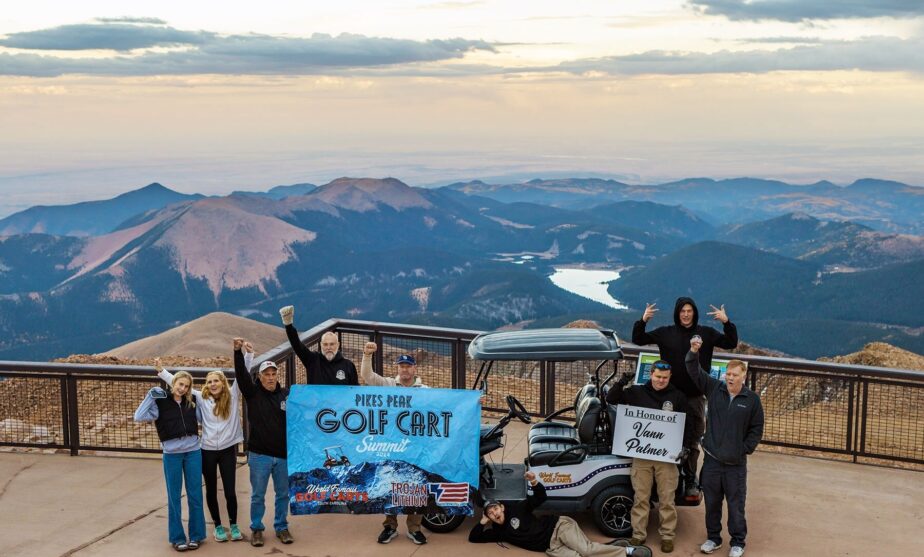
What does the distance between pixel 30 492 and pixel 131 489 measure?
3.62 feet

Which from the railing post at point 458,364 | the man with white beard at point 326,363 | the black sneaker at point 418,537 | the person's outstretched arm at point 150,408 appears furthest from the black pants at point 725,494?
the person's outstretched arm at point 150,408

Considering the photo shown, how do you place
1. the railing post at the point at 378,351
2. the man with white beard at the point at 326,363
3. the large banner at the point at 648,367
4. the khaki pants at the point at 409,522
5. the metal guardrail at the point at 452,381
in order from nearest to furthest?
the khaki pants at the point at 409,522
the man with white beard at the point at 326,363
the large banner at the point at 648,367
the metal guardrail at the point at 452,381
the railing post at the point at 378,351

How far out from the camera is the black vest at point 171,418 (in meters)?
9.06

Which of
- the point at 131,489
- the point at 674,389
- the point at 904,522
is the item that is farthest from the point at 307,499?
the point at 904,522

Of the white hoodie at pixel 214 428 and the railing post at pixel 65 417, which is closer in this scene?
the white hoodie at pixel 214 428

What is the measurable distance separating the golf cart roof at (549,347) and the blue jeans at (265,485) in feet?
7.00

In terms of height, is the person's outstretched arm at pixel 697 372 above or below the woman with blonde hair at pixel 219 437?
above

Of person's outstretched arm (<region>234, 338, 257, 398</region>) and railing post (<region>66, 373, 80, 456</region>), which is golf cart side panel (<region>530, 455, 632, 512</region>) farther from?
railing post (<region>66, 373, 80, 456</region>)

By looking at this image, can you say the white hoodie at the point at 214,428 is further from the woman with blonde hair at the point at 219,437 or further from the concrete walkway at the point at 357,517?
the concrete walkway at the point at 357,517

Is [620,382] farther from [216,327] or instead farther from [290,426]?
[216,327]

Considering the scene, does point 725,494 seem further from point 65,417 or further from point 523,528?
point 65,417

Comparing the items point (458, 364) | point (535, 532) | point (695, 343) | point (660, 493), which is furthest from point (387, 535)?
point (458, 364)

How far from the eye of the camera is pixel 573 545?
8.86 m

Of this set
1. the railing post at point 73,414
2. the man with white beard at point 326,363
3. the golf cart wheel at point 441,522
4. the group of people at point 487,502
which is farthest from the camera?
the railing post at point 73,414
